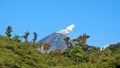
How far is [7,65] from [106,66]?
20619 millimetres

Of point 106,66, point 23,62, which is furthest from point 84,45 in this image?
point 106,66

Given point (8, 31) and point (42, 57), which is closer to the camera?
point (42, 57)

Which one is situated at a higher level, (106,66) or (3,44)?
(3,44)

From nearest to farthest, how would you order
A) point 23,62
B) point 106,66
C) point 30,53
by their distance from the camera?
point 106,66 < point 23,62 < point 30,53

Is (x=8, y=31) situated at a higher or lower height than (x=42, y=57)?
higher

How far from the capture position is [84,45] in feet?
289

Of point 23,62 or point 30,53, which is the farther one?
point 30,53

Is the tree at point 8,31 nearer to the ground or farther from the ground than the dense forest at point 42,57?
farther from the ground

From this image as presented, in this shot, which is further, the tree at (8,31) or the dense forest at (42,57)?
the tree at (8,31)

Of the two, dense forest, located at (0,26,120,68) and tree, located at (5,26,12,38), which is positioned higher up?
tree, located at (5,26,12,38)

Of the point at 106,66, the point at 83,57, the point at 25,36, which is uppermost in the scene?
the point at 25,36

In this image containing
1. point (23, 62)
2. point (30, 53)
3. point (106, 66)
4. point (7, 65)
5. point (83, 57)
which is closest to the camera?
point (106, 66)

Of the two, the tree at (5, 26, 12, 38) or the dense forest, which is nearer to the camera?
the dense forest

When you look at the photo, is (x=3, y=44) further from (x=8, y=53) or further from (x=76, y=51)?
(x=76, y=51)
